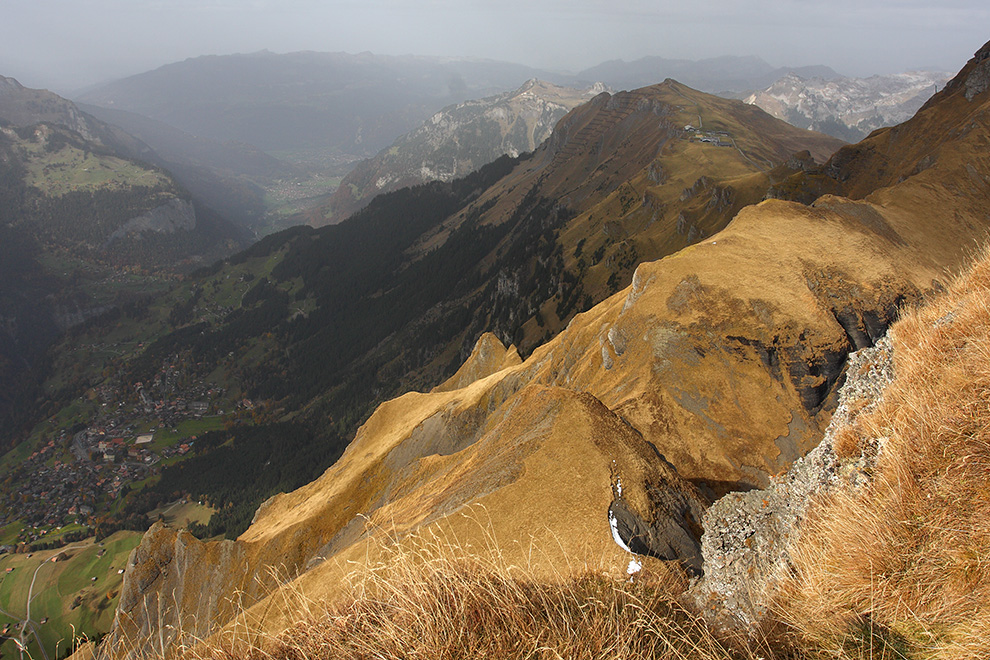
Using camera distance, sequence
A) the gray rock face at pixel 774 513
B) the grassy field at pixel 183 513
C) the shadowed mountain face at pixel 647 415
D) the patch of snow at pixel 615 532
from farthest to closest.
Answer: the grassy field at pixel 183 513
the shadowed mountain face at pixel 647 415
the patch of snow at pixel 615 532
the gray rock face at pixel 774 513

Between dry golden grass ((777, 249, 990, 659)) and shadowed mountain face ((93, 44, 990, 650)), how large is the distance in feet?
23.4

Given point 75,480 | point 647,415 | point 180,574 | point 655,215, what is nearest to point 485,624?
point 647,415

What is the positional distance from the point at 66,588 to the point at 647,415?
149446 millimetres

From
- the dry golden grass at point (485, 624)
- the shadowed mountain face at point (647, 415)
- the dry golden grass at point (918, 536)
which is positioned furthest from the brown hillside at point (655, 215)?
the dry golden grass at point (485, 624)

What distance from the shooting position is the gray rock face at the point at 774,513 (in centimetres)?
940

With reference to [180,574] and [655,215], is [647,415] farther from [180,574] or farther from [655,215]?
[655,215]

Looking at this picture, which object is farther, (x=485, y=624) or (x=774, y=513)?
(x=774, y=513)

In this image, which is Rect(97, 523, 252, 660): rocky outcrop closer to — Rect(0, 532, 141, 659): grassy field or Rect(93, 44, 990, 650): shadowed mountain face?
Rect(93, 44, 990, 650): shadowed mountain face

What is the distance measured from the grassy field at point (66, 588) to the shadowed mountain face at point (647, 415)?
73619 millimetres

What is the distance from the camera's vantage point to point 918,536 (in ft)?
20.8

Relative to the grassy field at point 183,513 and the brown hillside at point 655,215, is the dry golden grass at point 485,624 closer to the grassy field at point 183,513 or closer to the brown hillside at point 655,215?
the brown hillside at point 655,215

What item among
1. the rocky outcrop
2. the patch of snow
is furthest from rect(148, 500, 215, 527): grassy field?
the patch of snow

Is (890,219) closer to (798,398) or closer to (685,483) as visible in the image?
(798,398)

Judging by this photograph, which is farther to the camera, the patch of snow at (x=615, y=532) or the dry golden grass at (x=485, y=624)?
the patch of snow at (x=615, y=532)
